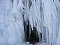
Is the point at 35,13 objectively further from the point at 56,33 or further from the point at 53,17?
the point at 56,33

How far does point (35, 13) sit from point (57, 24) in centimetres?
38

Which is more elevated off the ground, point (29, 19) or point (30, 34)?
point (29, 19)

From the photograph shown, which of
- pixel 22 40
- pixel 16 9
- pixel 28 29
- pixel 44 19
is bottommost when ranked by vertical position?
pixel 22 40

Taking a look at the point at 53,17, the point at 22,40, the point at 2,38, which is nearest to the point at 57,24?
the point at 53,17

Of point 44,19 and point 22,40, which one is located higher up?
point 44,19

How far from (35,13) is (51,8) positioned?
10.1 inches

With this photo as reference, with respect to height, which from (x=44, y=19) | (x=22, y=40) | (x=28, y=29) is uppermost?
(x=44, y=19)

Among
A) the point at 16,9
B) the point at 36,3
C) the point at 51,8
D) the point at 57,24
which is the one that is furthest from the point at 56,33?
the point at 16,9

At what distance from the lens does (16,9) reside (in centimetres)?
245

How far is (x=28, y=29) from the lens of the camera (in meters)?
2.57

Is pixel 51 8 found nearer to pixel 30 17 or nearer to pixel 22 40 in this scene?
pixel 30 17

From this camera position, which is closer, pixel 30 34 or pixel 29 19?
pixel 29 19

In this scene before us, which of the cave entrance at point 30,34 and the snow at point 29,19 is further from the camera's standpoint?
the cave entrance at point 30,34

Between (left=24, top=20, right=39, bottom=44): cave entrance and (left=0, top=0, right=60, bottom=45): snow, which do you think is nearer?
(left=0, top=0, right=60, bottom=45): snow
